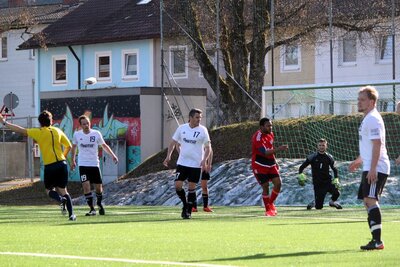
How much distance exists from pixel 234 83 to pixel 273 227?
2424 centimetres

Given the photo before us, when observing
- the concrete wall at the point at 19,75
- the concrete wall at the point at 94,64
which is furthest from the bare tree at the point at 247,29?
the concrete wall at the point at 19,75

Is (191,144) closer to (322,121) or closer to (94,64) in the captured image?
(322,121)

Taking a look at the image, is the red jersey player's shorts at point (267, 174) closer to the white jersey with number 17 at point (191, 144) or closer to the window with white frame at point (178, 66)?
the white jersey with number 17 at point (191, 144)

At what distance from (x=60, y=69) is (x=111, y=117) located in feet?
69.3

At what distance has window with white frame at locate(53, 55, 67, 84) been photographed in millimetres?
64812

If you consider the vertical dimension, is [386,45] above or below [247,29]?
below

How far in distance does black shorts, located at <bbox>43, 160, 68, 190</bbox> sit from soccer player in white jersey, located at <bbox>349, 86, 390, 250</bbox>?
8.23 m

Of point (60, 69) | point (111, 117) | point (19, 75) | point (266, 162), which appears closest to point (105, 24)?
point (60, 69)

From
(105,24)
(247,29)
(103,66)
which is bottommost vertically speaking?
(103,66)

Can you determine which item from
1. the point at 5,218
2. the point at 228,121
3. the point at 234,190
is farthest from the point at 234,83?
the point at 5,218

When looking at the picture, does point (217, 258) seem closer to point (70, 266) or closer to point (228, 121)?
point (70, 266)

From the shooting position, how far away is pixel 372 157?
1317 centimetres

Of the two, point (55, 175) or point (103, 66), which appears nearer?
point (55, 175)

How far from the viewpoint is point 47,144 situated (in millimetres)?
20281
